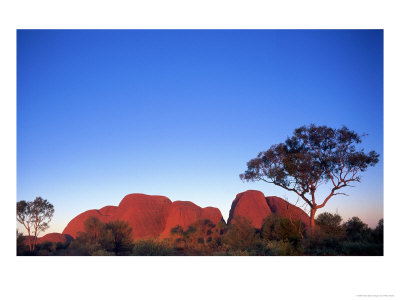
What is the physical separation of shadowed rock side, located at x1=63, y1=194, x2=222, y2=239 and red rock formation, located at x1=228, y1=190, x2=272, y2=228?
1.23m

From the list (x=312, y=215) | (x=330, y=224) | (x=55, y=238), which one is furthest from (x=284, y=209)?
(x=55, y=238)

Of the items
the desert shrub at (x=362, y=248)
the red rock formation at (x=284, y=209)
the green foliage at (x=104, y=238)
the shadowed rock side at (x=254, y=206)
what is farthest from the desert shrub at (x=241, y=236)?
the shadowed rock side at (x=254, y=206)

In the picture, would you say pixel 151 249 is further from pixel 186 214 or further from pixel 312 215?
pixel 186 214

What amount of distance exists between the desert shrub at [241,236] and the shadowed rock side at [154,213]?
532 cm

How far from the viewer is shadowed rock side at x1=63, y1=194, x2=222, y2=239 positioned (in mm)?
20531

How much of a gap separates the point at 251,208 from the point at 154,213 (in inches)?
258

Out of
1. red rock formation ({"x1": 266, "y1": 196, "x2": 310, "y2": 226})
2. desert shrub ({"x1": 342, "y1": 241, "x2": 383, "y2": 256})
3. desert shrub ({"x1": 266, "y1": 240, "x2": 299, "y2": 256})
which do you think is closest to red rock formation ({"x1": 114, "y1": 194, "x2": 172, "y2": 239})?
red rock formation ({"x1": 266, "y1": 196, "x2": 310, "y2": 226})

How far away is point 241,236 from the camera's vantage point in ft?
46.3

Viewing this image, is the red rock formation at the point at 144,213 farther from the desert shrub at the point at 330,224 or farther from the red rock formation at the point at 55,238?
the desert shrub at the point at 330,224

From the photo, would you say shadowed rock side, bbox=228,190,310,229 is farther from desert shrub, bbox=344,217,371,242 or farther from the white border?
the white border
